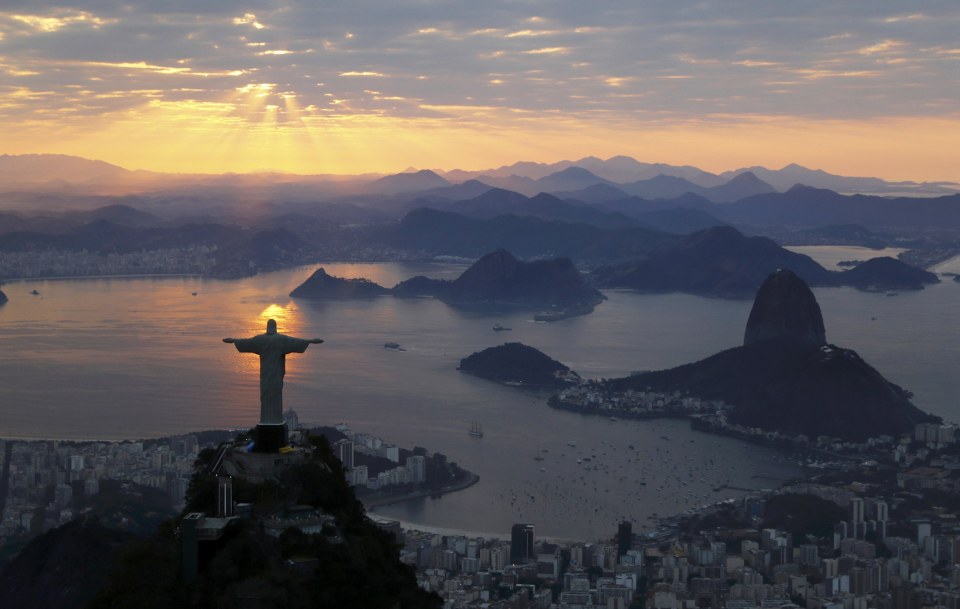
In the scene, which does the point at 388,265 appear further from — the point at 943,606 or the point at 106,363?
the point at 943,606

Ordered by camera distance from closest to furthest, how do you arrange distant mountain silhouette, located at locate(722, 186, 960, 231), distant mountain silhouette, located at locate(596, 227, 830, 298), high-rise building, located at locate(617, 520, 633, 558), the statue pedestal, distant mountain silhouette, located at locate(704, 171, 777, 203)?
the statue pedestal
high-rise building, located at locate(617, 520, 633, 558)
distant mountain silhouette, located at locate(596, 227, 830, 298)
distant mountain silhouette, located at locate(722, 186, 960, 231)
distant mountain silhouette, located at locate(704, 171, 777, 203)

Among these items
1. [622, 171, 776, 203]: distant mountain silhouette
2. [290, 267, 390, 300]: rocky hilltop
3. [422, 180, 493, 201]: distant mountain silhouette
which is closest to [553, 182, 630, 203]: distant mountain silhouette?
[422, 180, 493, 201]: distant mountain silhouette

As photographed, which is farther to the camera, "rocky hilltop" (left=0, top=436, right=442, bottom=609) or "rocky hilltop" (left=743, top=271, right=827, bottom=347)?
"rocky hilltop" (left=743, top=271, right=827, bottom=347)

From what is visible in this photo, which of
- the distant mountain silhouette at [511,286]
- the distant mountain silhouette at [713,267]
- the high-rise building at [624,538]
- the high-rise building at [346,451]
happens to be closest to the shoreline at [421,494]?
the high-rise building at [346,451]

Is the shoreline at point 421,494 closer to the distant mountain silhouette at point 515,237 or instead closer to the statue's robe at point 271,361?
the statue's robe at point 271,361

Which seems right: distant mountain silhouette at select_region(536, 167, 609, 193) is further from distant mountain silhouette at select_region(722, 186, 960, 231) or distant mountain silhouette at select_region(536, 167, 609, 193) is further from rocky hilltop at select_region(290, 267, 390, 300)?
rocky hilltop at select_region(290, 267, 390, 300)
